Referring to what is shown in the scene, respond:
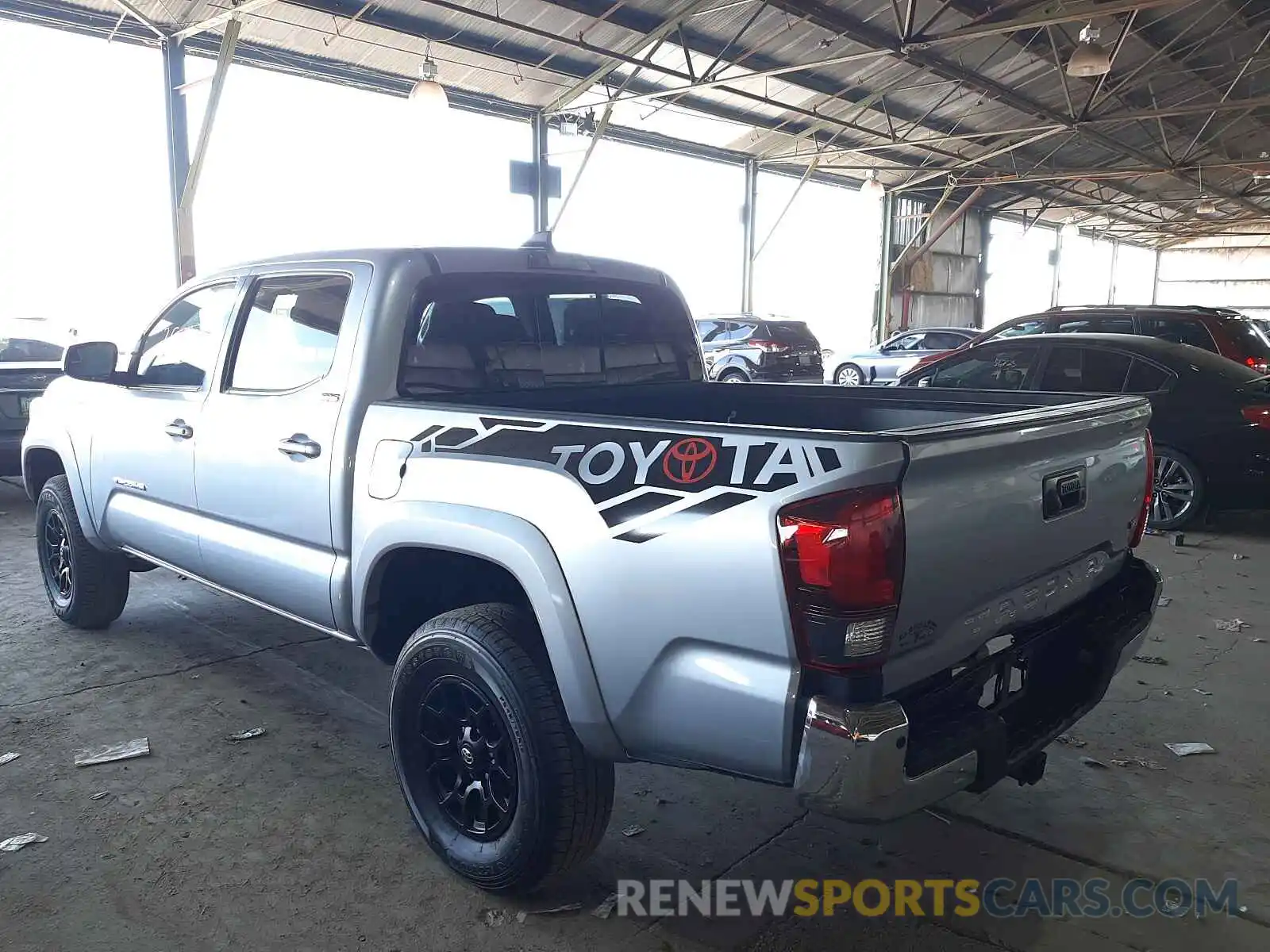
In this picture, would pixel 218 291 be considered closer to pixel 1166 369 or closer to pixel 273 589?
pixel 273 589

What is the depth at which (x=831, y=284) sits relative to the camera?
2556 centimetres

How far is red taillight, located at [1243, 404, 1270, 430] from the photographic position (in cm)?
645

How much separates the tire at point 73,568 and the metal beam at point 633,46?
451 inches

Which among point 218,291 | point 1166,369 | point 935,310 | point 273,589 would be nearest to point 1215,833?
point 273,589

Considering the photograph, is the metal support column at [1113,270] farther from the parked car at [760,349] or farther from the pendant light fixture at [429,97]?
the pendant light fixture at [429,97]

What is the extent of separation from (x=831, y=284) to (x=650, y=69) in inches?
483

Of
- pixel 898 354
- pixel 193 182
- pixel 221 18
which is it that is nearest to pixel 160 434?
pixel 221 18

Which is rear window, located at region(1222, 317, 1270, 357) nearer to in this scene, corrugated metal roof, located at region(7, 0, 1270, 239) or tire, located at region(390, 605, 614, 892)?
corrugated metal roof, located at region(7, 0, 1270, 239)

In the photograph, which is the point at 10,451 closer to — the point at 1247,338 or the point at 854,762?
the point at 854,762

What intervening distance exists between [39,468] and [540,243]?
128 inches

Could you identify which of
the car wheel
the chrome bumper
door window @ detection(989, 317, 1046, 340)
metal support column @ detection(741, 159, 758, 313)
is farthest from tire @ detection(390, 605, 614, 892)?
metal support column @ detection(741, 159, 758, 313)

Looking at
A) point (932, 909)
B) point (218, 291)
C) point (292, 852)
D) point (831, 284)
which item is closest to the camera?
point (932, 909)

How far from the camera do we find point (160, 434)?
150 inches

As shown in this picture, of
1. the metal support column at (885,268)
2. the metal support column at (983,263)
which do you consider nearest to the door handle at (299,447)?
the metal support column at (885,268)
